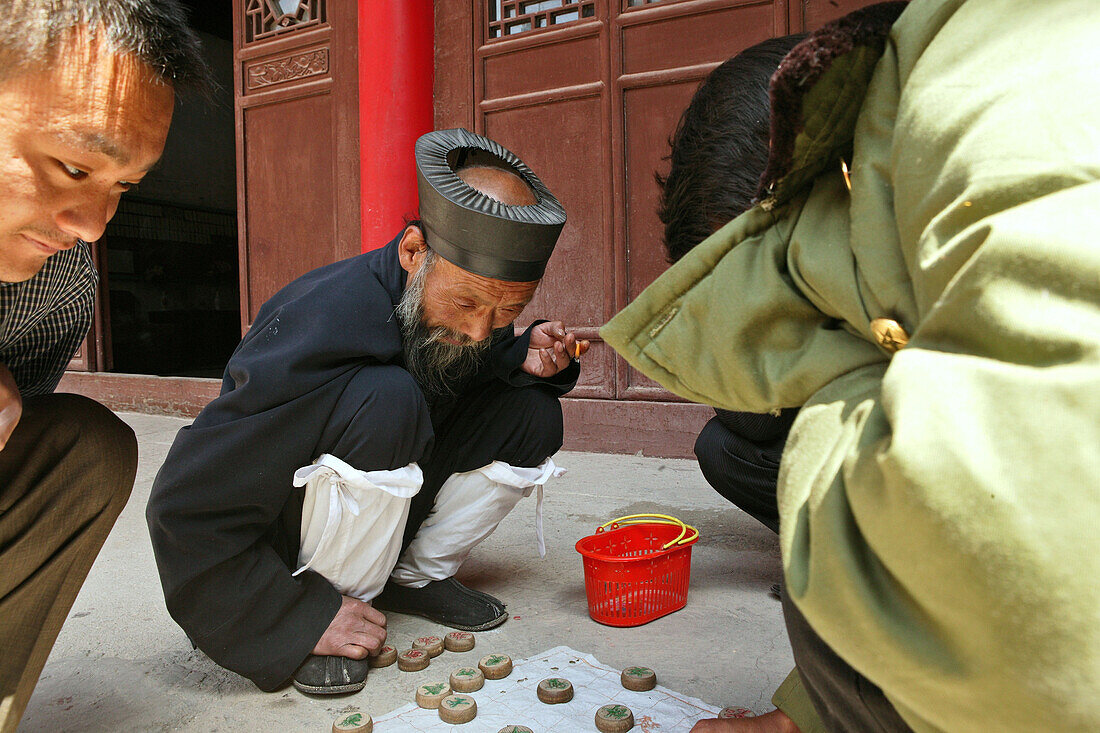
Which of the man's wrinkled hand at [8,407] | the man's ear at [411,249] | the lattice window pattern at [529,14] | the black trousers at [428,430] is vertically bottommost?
the black trousers at [428,430]

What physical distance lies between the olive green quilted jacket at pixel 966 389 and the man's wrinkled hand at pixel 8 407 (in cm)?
112

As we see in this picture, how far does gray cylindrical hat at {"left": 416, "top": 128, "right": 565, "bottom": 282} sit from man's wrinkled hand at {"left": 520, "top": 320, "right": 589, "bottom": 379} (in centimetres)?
20

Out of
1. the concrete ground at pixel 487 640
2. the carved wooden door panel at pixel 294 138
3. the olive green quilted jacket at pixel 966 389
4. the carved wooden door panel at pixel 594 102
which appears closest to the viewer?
the olive green quilted jacket at pixel 966 389

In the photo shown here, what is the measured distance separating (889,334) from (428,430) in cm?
113

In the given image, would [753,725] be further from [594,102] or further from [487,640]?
[594,102]

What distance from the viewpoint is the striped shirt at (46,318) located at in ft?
4.26

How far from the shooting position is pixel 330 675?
61.7 inches

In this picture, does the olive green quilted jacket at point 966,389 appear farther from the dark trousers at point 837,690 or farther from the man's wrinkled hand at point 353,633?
the man's wrinkled hand at point 353,633

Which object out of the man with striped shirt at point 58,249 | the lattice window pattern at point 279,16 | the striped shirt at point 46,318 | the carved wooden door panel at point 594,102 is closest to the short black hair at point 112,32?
the man with striped shirt at point 58,249

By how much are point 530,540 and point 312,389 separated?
118cm

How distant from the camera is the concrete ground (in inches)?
59.1

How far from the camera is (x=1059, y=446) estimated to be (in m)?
0.48

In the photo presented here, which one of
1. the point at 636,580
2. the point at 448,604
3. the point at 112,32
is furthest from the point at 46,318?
the point at 636,580

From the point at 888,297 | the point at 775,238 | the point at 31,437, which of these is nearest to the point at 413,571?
the point at 31,437
